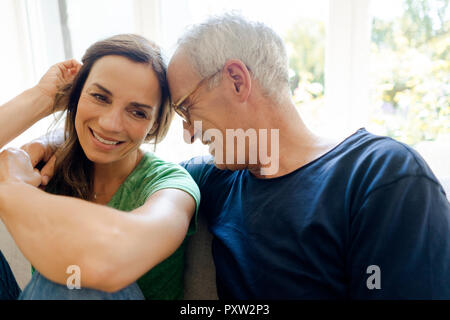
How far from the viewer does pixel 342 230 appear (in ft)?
2.79

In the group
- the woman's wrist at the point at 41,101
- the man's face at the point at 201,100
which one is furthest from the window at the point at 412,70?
the woman's wrist at the point at 41,101

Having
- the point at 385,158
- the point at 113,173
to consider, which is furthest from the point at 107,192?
the point at 385,158

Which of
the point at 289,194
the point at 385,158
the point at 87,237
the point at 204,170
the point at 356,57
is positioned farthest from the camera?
the point at 356,57

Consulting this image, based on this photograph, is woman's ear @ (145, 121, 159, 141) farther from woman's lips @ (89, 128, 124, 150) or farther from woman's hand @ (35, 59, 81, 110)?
woman's hand @ (35, 59, 81, 110)

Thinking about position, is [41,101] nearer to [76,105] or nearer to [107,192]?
[76,105]

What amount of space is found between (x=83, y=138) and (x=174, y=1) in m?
1.17

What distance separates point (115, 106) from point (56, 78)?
0.39m

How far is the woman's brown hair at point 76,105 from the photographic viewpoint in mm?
1046

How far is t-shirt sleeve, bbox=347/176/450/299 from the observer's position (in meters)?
0.70

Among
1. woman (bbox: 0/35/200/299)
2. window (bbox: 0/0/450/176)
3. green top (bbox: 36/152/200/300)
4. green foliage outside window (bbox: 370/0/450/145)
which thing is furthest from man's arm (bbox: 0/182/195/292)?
green foliage outside window (bbox: 370/0/450/145)

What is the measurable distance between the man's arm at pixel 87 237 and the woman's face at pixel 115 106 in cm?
31

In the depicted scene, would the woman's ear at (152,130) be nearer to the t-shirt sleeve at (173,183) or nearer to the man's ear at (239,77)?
the t-shirt sleeve at (173,183)

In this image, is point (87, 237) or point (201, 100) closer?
point (87, 237)
